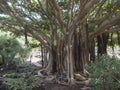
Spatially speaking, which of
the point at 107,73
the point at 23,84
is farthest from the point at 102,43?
the point at 107,73

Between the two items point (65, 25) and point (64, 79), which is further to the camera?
point (64, 79)

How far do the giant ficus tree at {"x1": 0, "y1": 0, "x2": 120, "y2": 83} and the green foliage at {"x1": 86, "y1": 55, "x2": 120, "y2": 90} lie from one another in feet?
5.98

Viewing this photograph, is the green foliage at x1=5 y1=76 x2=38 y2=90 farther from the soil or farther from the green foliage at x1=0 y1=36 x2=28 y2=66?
the green foliage at x1=0 y1=36 x2=28 y2=66

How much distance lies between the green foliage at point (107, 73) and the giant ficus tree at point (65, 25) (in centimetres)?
182

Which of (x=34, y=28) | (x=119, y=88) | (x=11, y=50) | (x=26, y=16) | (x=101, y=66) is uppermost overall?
(x=26, y=16)

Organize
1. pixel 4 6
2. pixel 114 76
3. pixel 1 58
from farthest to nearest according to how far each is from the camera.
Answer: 1. pixel 1 58
2. pixel 4 6
3. pixel 114 76

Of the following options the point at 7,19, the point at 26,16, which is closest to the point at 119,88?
the point at 26,16

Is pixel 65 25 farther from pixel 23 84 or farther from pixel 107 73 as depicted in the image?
pixel 107 73

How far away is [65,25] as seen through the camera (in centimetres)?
577

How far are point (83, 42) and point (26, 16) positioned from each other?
199cm

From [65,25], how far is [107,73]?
2.53 metres

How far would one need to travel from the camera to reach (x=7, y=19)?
7.14m

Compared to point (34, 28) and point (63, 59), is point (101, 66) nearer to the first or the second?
point (63, 59)

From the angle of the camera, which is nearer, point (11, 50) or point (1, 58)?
point (11, 50)
